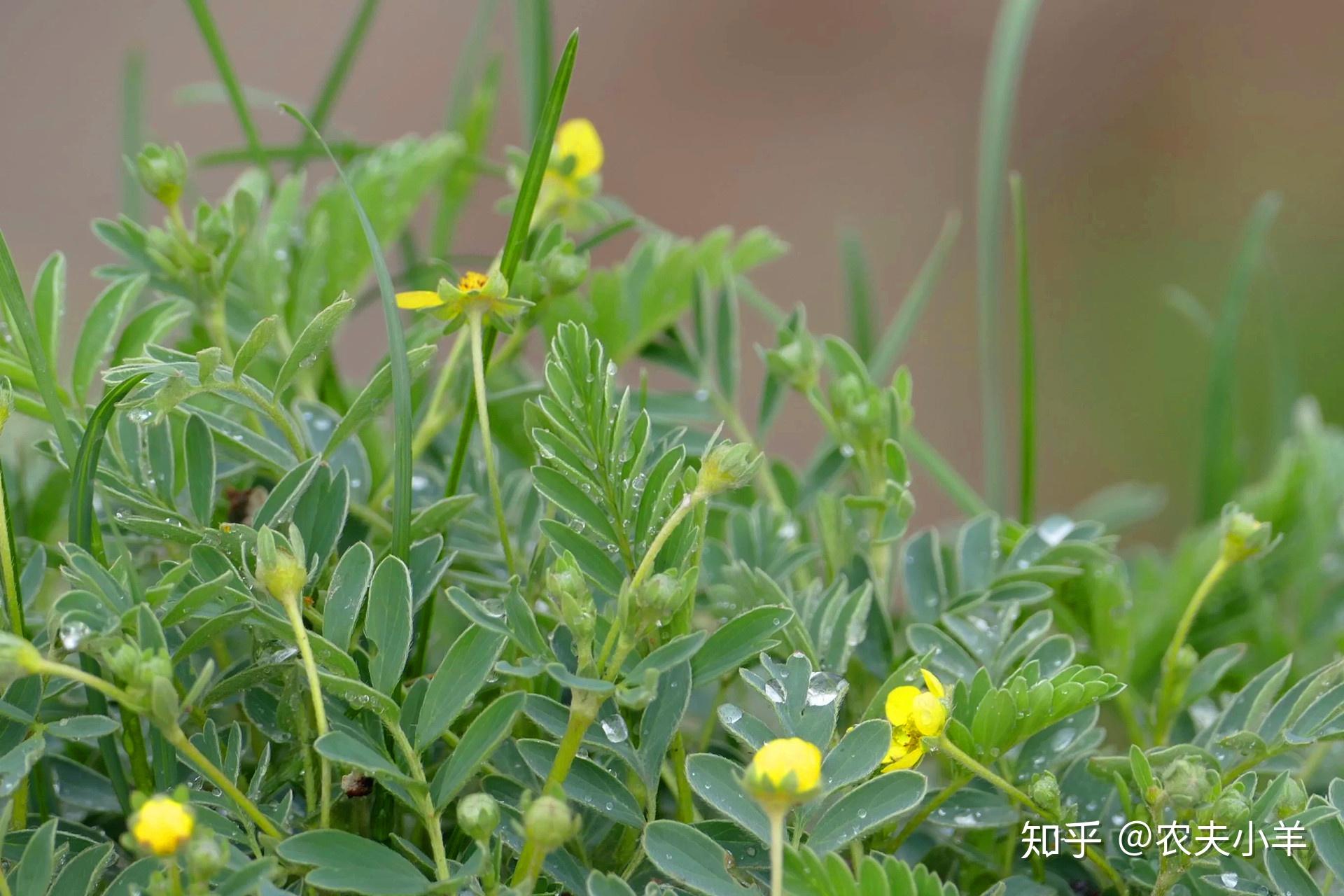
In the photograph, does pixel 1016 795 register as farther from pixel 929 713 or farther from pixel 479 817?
pixel 479 817

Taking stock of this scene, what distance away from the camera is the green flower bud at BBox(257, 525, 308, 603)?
1.18 feet

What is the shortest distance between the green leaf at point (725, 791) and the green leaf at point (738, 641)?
0.03m

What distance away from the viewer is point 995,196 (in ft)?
2.46

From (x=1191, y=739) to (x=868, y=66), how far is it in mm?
2219

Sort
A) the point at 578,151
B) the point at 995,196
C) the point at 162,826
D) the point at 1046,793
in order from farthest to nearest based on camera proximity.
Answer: the point at 995,196 → the point at 578,151 → the point at 1046,793 → the point at 162,826

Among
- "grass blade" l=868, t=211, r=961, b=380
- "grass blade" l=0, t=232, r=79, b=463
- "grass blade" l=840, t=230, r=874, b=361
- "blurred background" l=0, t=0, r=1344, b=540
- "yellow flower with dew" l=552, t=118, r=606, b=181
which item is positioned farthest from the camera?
"blurred background" l=0, t=0, r=1344, b=540

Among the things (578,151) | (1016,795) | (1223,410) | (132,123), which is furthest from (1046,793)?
(132,123)

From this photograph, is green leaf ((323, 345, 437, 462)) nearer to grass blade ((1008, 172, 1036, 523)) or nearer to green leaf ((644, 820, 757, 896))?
green leaf ((644, 820, 757, 896))

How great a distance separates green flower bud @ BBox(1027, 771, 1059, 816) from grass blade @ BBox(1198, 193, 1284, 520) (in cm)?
44

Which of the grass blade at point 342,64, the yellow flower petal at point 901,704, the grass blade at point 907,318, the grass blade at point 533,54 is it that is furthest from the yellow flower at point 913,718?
the grass blade at point 342,64

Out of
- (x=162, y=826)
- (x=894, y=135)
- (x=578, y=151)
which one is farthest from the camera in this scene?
(x=894, y=135)

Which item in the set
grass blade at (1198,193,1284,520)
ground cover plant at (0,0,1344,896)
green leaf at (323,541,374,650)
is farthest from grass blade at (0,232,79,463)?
grass blade at (1198,193,1284,520)

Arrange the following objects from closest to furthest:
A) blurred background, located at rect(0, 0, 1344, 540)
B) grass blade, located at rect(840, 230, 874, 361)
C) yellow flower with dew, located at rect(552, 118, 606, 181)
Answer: yellow flower with dew, located at rect(552, 118, 606, 181) < grass blade, located at rect(840, 230, 874, 361) < blurred background, located at rect(0, 0, 1344, 540)

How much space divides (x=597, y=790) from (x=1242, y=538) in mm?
263
